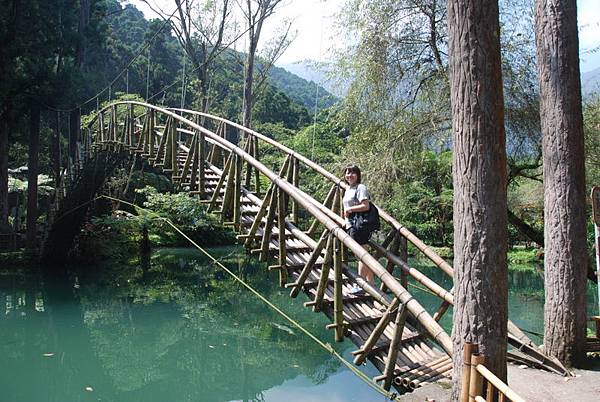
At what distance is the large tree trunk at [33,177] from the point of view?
1348 cm

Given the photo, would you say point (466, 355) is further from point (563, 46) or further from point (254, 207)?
point (254, 207)

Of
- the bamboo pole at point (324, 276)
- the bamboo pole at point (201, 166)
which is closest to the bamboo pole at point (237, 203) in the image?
the bamboo pole at point (201, 166)

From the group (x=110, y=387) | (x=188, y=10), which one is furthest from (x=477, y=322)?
(x=188, y=10)

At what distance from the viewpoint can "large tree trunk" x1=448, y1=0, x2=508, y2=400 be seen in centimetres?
274

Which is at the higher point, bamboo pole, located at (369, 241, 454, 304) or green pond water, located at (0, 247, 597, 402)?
bamboo pole, located at (369, 241, 454, 304)

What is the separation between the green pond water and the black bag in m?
2.18

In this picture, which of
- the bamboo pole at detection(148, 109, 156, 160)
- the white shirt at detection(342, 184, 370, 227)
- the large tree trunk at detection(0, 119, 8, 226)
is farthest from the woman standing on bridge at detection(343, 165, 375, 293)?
the large tree trunk at detection(0, 119, 8, 226)

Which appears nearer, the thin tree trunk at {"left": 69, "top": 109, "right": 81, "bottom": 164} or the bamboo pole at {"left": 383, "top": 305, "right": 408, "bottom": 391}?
the bamboo pole at {"left": 383, "top": 305, "right": 408, "bottom": 391}

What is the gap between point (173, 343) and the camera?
317 inches

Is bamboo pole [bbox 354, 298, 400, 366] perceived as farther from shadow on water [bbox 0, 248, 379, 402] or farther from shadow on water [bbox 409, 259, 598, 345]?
shadow on water [bbox 409, 259, 598, 345]

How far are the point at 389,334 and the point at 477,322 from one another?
134cm

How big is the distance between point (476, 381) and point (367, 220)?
1940 millimetres

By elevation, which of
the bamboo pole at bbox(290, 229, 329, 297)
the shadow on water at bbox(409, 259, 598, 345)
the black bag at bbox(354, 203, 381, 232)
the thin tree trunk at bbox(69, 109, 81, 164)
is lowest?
the shadow on water at bbox(409, 259, 598, 345)

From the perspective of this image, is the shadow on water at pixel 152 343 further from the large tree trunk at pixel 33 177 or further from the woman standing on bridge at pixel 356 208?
the woman standing on bridge at pixel 356 208
